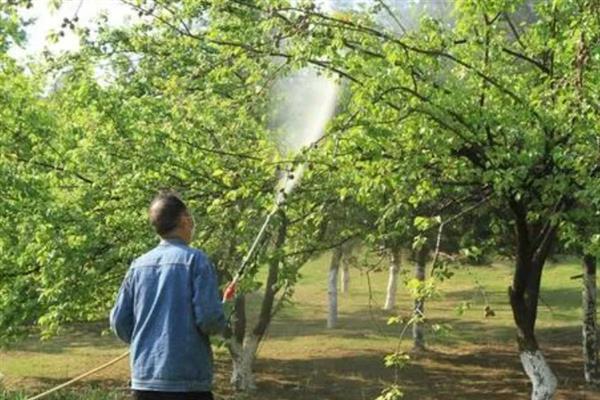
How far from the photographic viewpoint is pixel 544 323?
27719 millimetres

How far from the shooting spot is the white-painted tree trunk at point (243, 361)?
17.6m

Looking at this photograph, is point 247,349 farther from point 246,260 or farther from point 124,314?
point 124,314

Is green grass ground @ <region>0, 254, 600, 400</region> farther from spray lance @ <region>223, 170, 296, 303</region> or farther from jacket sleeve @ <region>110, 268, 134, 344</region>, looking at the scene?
jacket sleeve @ <region>110, 268, 134, 344</region>

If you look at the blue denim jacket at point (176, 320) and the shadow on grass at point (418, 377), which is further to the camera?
the shadow on grass at point (418, 377)

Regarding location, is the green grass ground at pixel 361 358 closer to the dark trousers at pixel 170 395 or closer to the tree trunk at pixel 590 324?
the tree trunk at pixel 590 324

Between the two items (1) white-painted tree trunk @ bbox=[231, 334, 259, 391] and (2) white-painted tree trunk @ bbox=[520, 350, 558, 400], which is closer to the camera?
(2) white-painted tree trunk @ bbox=[520, 350, 558, 400]

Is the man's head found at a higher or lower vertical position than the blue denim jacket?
higher

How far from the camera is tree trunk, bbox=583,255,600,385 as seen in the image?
55.3ft

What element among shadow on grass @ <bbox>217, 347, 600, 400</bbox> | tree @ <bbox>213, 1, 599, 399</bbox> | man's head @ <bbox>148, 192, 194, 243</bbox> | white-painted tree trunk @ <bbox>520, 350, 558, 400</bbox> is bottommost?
shadow on grass @ <bbox>217, 347, 600, 400</bbox>

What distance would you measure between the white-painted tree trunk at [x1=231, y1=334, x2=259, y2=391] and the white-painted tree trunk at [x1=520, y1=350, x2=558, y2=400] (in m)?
8.26

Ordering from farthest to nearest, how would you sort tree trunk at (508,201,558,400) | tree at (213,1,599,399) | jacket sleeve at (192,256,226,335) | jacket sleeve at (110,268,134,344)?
1. tree trunk at (508,201,558,400)
2. tree at (213,1,599,399)
3. jacket sleeve at (110,268,134,344)
4. jacket sleeve at (192,256,226,335)

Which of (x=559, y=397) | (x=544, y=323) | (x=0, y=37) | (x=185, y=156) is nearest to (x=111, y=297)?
(x=185, y=156)

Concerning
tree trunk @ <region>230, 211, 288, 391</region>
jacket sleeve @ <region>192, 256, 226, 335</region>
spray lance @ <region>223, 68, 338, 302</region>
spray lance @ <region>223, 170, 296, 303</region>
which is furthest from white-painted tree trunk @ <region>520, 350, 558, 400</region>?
tree trunk @ <region>230, 211, 288, 391</region>

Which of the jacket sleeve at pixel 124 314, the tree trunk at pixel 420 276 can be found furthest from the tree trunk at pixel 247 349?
the jacket sleeve at pixel 124 314
